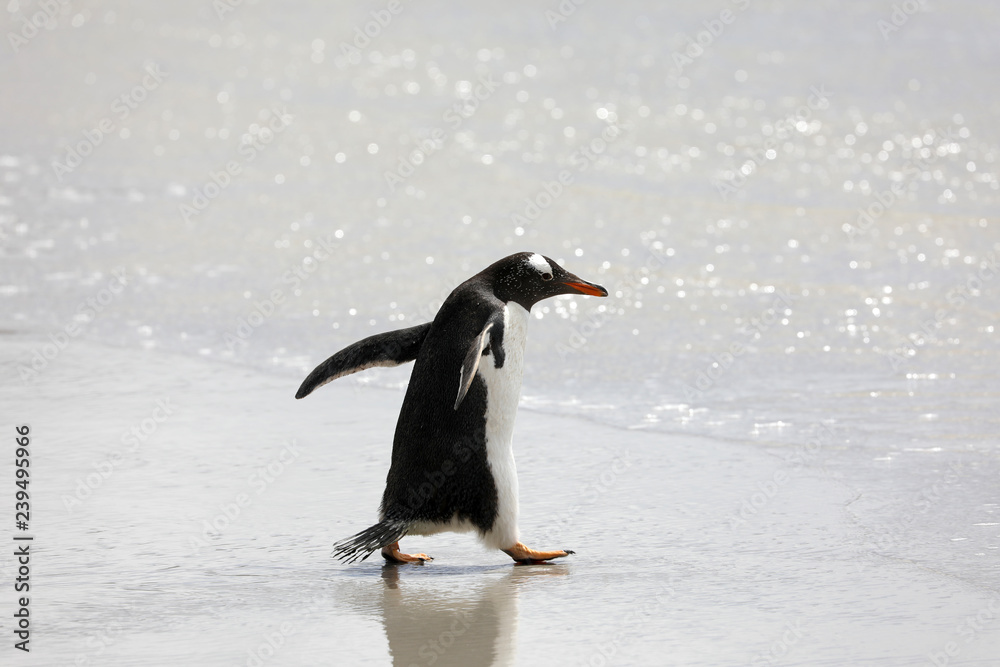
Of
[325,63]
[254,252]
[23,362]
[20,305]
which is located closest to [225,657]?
[23,362]

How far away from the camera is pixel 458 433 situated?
3.70 meters

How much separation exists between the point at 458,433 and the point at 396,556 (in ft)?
1.22

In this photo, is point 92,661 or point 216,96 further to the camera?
point 216,96

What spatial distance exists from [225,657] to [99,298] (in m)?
3.93

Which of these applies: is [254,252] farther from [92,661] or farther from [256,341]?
[92,661]

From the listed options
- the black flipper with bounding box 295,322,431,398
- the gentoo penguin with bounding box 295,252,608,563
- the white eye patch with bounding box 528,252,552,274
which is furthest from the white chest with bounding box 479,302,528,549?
the black flipper with bounding box 295,322,431,398

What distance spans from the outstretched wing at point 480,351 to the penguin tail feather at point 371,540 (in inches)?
14.3

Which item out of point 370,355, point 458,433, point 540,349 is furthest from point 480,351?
point 540,349

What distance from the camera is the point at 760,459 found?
453 centimetres

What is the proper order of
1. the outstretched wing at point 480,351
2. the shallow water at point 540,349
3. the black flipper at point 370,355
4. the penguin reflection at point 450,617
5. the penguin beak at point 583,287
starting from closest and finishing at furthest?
1. the penguin reflection at point 450,617
2. the shallow water at point 540,349
3. the outstretched wing at point 480,351
4. the black flipper at point 370,355
5. the penguin beak at point 583,287

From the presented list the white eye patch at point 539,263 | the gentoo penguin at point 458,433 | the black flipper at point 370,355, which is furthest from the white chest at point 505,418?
the black flipper at point 370,355

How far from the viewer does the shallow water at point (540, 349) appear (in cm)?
331

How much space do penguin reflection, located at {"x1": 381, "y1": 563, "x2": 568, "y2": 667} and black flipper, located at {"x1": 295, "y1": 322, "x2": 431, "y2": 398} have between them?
0.54m

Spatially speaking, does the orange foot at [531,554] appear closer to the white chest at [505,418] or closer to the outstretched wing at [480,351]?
the white chest at [505,418]
